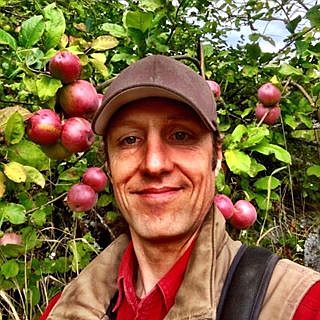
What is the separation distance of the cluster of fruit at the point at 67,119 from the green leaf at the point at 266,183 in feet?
2.82

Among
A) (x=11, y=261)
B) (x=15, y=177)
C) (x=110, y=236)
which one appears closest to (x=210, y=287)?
(x=15, y=177)

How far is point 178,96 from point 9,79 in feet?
2.08

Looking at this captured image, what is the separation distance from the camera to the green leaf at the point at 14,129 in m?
1.61

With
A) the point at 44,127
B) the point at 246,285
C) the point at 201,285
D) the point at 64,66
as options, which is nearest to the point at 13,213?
the point at 44,127

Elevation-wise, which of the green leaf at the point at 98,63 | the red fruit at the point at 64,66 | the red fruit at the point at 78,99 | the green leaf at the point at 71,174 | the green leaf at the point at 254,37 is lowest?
the green leaf at the point at 71,174

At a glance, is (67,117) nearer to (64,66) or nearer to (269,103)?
(64,66)

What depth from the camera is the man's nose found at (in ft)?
4.50

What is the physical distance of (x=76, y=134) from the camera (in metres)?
1.64

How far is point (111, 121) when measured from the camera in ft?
4.98

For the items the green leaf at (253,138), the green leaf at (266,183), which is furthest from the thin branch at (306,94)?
the green leaf at (253,138)

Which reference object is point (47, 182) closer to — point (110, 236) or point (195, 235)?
point (110, 236)

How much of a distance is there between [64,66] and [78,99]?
9cm

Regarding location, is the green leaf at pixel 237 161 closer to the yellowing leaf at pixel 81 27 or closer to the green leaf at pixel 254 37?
the green leaf at pixel 254 37

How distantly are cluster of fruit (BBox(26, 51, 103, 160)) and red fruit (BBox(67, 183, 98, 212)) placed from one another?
0.70ft
